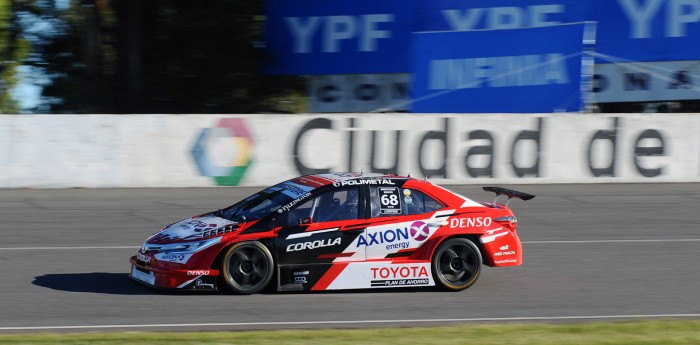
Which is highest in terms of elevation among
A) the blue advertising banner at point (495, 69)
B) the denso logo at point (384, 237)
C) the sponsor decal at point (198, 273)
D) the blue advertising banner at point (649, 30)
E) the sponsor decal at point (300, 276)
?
the blue advertising banner at point (649, 30)

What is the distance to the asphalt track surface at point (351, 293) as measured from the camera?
29.7ft

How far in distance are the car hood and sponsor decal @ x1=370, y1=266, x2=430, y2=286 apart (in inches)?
64.3

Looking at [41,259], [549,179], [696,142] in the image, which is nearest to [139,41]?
[549,179]

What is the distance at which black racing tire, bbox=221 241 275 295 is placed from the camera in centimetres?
975

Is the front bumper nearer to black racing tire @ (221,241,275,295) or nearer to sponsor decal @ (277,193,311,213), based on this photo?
black racing tire @ (221,241,275,295)

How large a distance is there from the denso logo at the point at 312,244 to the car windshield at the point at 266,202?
0.45 m

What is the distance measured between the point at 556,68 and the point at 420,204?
46.6ft

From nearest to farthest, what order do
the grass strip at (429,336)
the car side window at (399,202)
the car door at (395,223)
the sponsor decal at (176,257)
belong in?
the grass strip at (429,336)
the sponsor decal at (176,257)
the car door at (395,223)
the car side window at (399,202)

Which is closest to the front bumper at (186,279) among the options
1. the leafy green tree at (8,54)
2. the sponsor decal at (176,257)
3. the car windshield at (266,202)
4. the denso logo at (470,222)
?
the sponsor decal at (176,257)

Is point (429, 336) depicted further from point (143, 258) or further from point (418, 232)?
point (143, 258)

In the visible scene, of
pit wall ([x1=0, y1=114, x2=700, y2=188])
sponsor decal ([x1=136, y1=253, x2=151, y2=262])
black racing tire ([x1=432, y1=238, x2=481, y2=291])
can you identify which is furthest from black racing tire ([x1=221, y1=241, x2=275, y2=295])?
pit wall ([x1=0, y1=114, x2=700, y2=188])

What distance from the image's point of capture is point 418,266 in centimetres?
1028

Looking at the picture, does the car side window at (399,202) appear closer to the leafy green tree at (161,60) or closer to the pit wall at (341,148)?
the pit wall at (341,148)

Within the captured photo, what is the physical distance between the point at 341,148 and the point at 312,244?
33.2 feet
